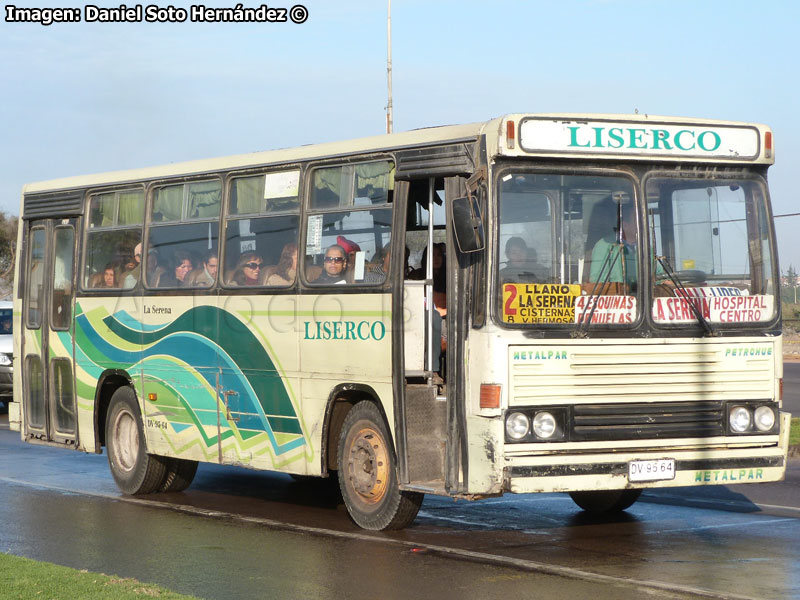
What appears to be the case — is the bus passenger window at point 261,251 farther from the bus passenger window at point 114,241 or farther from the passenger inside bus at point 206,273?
the bus passenger window at point 114,241

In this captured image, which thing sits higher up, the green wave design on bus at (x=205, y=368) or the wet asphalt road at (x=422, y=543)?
the green wave design on bus at (x=205, y=368)

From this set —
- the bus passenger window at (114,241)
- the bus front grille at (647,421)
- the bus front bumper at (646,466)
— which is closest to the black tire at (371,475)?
the bus front bumper at (646,466)

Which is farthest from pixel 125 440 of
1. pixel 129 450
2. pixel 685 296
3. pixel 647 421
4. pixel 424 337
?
pixel 685 296

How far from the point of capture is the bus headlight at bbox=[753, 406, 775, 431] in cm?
1065

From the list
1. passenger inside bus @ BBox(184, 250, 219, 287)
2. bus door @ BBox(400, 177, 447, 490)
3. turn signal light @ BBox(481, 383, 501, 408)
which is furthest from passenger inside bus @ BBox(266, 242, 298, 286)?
turn signal light @ BBox(481, 383, 501, 408)

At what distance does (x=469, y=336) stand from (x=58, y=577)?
336 centimetres

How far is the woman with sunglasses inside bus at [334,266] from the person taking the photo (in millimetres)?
11680

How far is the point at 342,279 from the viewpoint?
38.3 ft

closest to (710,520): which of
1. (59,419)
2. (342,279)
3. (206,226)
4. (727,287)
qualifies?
(727,287)

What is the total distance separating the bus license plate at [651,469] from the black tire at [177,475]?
584cm

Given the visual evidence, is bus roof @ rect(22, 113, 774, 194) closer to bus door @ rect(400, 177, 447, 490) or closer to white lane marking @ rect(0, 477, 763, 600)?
bus door @ rect(400, 177, 447, 490)

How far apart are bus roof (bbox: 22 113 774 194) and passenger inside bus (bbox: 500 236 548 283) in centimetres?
67

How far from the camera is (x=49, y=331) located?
51.5 feet

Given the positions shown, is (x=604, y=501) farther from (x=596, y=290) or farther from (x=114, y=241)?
(x=114, y=241)
